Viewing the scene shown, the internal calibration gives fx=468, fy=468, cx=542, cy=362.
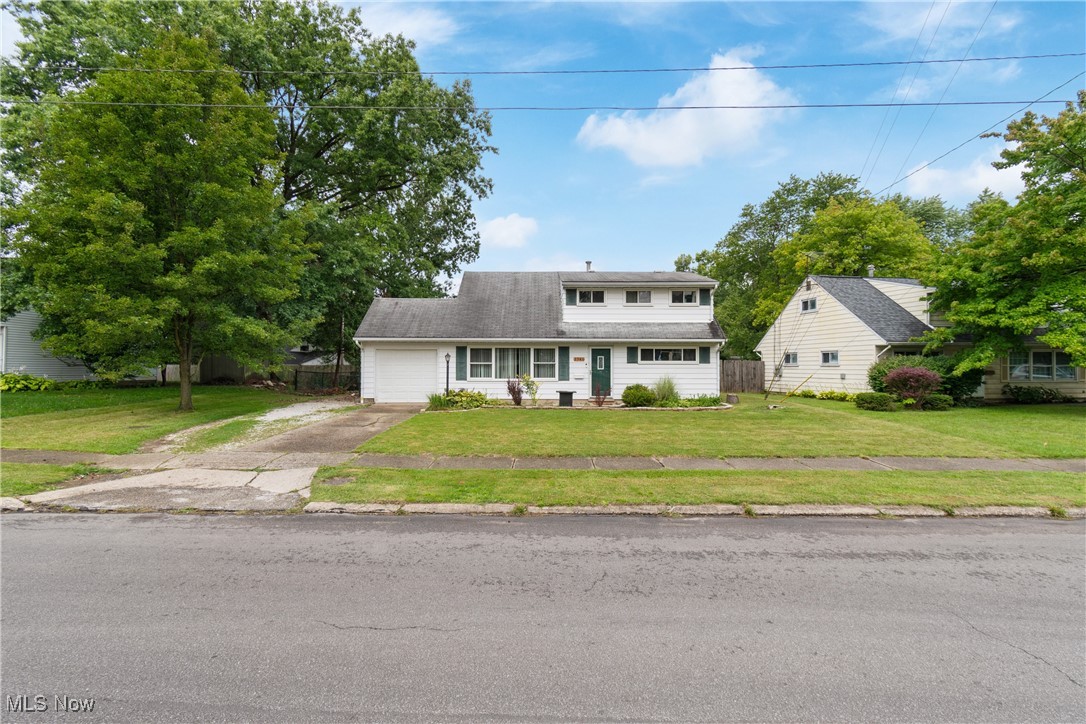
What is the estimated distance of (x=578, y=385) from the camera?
1819 cm

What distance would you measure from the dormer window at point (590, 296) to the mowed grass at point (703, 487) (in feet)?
40.9

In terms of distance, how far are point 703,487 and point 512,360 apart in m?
12.3

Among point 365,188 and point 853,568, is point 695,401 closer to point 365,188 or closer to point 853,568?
point 853,568

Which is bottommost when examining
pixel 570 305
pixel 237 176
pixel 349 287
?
pixel 570 305

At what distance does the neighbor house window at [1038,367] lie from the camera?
19719mm

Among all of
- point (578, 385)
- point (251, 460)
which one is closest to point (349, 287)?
point (578, 385)

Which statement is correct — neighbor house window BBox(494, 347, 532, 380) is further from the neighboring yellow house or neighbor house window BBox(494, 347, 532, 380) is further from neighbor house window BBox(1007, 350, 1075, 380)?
neighbor house window BBox(1007, 350, 1075, 380)

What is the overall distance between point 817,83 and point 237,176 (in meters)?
15.1

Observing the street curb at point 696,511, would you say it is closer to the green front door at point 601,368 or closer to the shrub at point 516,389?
the shrub at point 516,389

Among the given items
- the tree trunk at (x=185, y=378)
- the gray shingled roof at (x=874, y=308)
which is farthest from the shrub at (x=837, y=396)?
the tree trunk at (x=185, y=378)

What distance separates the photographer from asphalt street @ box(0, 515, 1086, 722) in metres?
2.49

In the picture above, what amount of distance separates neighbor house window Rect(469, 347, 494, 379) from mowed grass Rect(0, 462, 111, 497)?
11.6 metres

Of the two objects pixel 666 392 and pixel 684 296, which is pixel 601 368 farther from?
pixel 684 296

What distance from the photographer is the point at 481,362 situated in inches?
717
